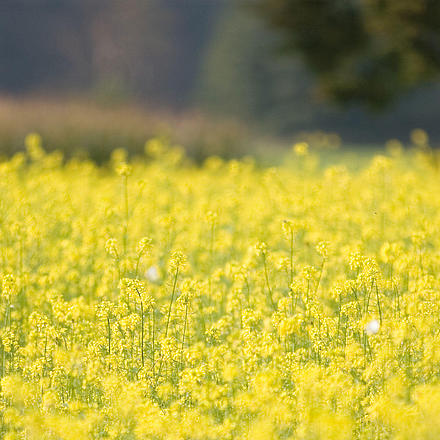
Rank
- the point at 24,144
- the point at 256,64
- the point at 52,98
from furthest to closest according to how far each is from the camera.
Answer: the point at 256,64
the point at 52,98
the point at 24,144

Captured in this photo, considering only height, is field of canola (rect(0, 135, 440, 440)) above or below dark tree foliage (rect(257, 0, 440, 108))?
below

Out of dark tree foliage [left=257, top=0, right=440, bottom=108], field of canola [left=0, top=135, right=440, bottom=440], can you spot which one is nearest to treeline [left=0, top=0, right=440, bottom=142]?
dark tree foliage [left=257, top=0, right=440, bottom=108]

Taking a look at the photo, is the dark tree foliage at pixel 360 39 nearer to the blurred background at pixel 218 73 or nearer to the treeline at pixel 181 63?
the blurred background at pixel 218 73

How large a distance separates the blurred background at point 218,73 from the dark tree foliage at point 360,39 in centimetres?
2

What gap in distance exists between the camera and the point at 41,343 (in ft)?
9.95

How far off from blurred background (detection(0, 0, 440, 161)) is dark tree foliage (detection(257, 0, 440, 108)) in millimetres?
20

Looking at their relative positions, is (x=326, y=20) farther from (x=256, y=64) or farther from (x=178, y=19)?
(x=178, y=19)

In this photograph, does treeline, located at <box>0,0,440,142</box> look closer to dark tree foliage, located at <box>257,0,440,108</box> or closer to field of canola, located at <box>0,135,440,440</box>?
dark tree foliage, located at <box>257,0,440,108</box>

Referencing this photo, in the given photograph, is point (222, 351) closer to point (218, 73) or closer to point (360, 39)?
point (360, 39)

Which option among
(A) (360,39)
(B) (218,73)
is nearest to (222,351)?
(A) (360,39)

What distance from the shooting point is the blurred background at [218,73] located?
1040 cm

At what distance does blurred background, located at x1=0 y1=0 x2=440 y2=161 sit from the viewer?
1040 centimetres

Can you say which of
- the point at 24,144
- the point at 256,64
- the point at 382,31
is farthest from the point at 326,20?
the point at 256,64

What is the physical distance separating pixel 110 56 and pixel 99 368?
32178 mm
